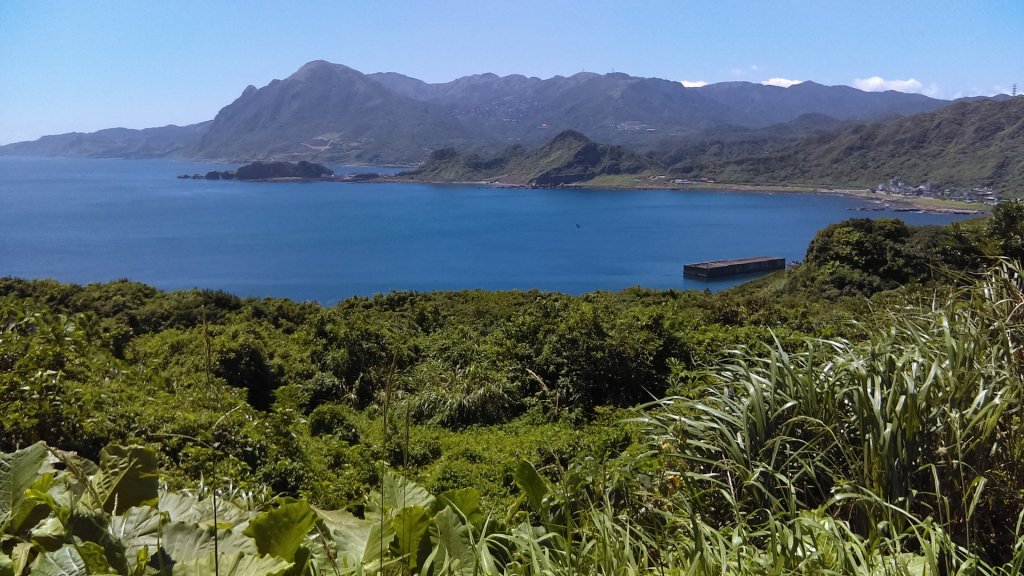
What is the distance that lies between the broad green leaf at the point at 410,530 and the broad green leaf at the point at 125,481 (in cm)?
62

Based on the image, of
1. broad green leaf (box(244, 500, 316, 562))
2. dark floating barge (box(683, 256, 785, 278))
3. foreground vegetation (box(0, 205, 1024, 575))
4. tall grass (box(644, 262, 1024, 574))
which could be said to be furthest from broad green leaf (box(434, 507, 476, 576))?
dark floating barge (box(683, 256, 785, 278))

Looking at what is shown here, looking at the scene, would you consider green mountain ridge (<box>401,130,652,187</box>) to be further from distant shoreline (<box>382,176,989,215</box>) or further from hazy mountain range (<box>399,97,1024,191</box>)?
distant shoreline (<box>382,176,989,215</box>)

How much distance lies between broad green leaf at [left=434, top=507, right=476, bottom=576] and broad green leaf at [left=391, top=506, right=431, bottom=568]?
45 millimetres

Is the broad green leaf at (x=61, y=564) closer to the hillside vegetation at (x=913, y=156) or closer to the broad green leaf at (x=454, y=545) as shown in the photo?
the broad green leaf at (x=454, y=545)

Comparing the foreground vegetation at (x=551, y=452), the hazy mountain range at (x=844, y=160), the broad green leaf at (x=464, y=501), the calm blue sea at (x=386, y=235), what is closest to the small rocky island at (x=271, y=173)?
the calm blue sea at (x=386, y=235)

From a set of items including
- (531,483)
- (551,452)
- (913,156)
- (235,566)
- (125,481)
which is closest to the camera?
(235,566)

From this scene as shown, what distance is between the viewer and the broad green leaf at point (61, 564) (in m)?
1.28

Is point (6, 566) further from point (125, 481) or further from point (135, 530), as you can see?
point (125, 481)

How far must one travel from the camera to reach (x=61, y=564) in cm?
131

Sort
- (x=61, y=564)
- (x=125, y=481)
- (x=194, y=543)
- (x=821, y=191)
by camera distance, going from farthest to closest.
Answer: (x=821, y=191) < (x=125, y=481) < (x=194, y=543) < (x=61, y=564)

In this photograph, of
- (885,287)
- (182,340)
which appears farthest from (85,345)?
(885,287)

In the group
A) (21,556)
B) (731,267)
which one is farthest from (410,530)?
(731,267)

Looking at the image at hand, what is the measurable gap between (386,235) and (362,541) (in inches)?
3017

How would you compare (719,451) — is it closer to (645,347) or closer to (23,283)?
(645,347)
